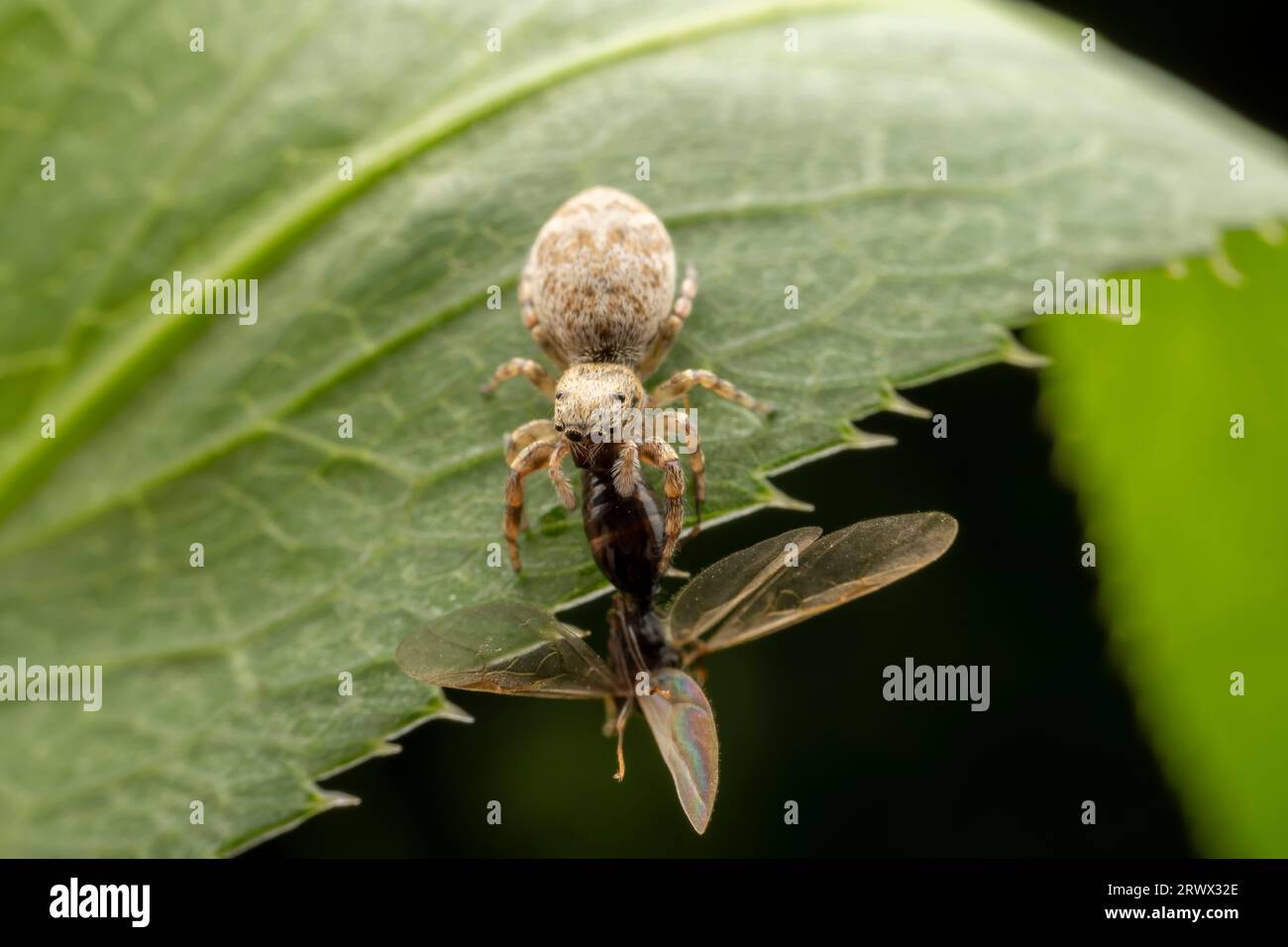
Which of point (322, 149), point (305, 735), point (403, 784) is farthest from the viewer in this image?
point (403, 784)

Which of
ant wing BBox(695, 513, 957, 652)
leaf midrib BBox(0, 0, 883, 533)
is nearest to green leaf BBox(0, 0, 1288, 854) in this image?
leaf midrib BBox(0, 0, 883, 533)

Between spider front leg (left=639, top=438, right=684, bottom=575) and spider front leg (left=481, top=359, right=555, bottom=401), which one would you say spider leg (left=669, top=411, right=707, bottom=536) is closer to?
spider front leg (left=639, top=438, right=684, bottom=575)

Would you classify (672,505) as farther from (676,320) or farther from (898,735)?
(898,735)

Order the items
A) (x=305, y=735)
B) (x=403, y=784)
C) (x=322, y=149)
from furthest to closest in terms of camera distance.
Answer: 1. (x=403, y=784)
2. (x=322, y=149)
3. (x=305, y=735)

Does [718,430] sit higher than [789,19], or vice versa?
[789,19]

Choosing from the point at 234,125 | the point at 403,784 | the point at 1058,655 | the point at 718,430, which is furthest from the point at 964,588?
the point at 234,125

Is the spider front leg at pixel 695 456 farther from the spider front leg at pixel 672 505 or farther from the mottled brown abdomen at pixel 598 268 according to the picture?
the mottled brown abdomen at pixel 598 268

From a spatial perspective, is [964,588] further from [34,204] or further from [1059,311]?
[34,204]

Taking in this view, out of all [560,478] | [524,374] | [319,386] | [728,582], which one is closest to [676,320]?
[524,374]
